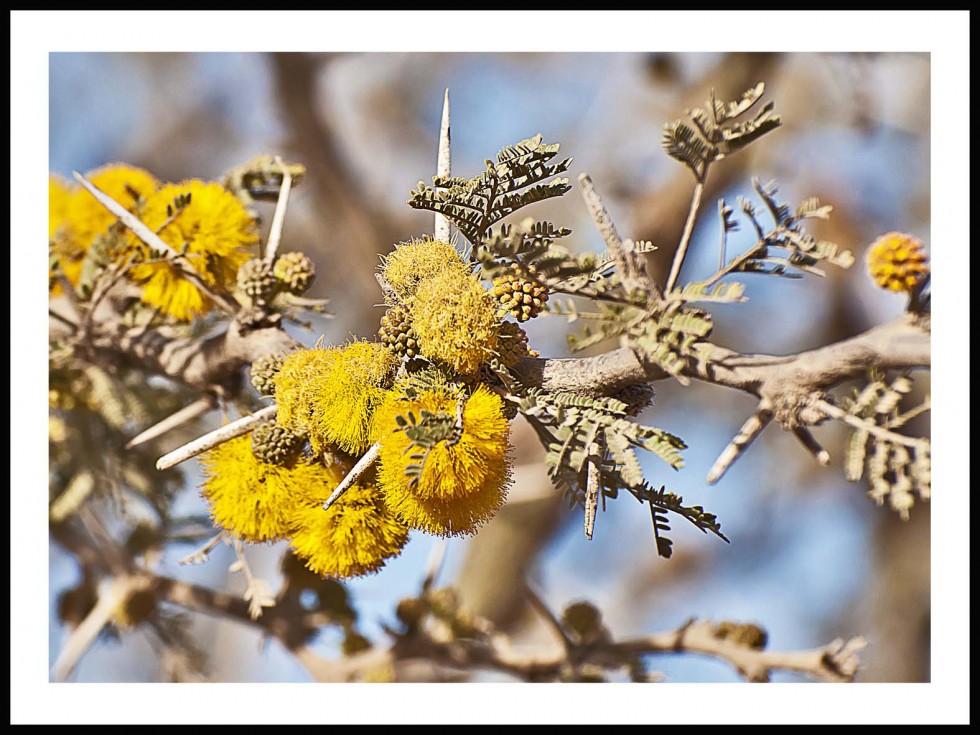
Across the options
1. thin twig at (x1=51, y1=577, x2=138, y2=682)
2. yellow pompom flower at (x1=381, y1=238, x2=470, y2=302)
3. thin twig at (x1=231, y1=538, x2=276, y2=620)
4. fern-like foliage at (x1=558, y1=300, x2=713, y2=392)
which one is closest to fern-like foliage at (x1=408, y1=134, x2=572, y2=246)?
yellow pompom flower at (x1=381, y1=238, x2=470, y2=302)

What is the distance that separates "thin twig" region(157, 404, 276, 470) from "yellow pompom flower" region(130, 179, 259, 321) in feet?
0.80

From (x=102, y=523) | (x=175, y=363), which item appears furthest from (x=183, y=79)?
(x=175, y=363)

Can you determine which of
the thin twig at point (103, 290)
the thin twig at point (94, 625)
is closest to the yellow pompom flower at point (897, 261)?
the thin twig at point (103, 290)

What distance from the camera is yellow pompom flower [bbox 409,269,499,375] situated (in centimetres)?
72

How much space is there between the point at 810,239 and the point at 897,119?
2523mm

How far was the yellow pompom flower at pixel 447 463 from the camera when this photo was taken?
0.69 metres

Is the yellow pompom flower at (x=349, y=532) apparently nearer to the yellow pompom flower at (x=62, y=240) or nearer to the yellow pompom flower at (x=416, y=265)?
the yellow pompom flower at (x=416, y=265)

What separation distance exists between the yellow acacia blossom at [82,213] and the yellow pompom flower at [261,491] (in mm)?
468

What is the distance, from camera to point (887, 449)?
2.33 ft

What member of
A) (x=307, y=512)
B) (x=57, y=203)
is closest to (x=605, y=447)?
(x=307, y=512)

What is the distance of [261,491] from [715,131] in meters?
0.56

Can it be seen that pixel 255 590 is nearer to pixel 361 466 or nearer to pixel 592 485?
pixel 361 466

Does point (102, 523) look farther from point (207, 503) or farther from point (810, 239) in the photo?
point (810, 239)

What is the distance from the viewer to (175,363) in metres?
1.09
